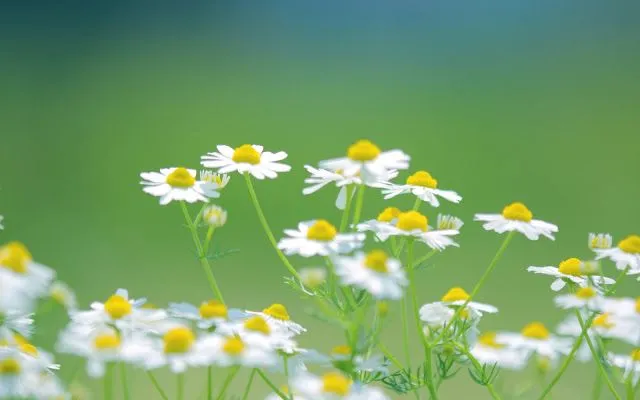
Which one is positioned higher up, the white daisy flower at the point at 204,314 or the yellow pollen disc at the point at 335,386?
the white daisy flower at the point at 204,314

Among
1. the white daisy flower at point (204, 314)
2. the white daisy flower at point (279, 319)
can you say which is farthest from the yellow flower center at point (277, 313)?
the white daisy flower at point (204, 314)

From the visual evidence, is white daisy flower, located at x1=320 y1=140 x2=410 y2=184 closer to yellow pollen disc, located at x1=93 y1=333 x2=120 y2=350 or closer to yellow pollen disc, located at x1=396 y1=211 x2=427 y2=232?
yellow pollen disc, located at x1=396 y1=211 x2=427 y2=232

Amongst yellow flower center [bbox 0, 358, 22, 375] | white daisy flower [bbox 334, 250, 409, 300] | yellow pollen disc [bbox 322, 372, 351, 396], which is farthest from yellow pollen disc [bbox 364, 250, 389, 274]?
yellow flower center [bbox 0, 358, 22, 375]

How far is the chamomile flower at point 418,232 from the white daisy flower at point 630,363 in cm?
28

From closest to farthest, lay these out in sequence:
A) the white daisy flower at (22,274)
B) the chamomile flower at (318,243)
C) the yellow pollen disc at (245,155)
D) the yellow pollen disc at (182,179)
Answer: the white daisy flower at (22,274), the chamomile flower at (318,243), the yellow pollen disc at (182,179), the yellow pollen disc at (245,155)

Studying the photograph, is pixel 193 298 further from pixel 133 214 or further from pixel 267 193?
pixel 267 193

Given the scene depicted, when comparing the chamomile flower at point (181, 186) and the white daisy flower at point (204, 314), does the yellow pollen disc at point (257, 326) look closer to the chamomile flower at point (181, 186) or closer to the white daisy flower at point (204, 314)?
the white daisy flower at point (204, 314)

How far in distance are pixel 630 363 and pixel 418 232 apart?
373 mm

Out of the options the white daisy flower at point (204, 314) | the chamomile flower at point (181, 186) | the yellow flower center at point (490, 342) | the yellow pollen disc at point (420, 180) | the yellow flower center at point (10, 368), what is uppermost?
the yellow pollen disc at point (420, 180)

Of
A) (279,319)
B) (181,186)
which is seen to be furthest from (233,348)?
(181,186)

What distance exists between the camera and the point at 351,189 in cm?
119

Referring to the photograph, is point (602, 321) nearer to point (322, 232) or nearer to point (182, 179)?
point (322, 232)

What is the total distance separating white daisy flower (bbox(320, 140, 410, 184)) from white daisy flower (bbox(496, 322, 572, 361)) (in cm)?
27

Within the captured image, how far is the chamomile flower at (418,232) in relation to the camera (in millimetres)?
1106
